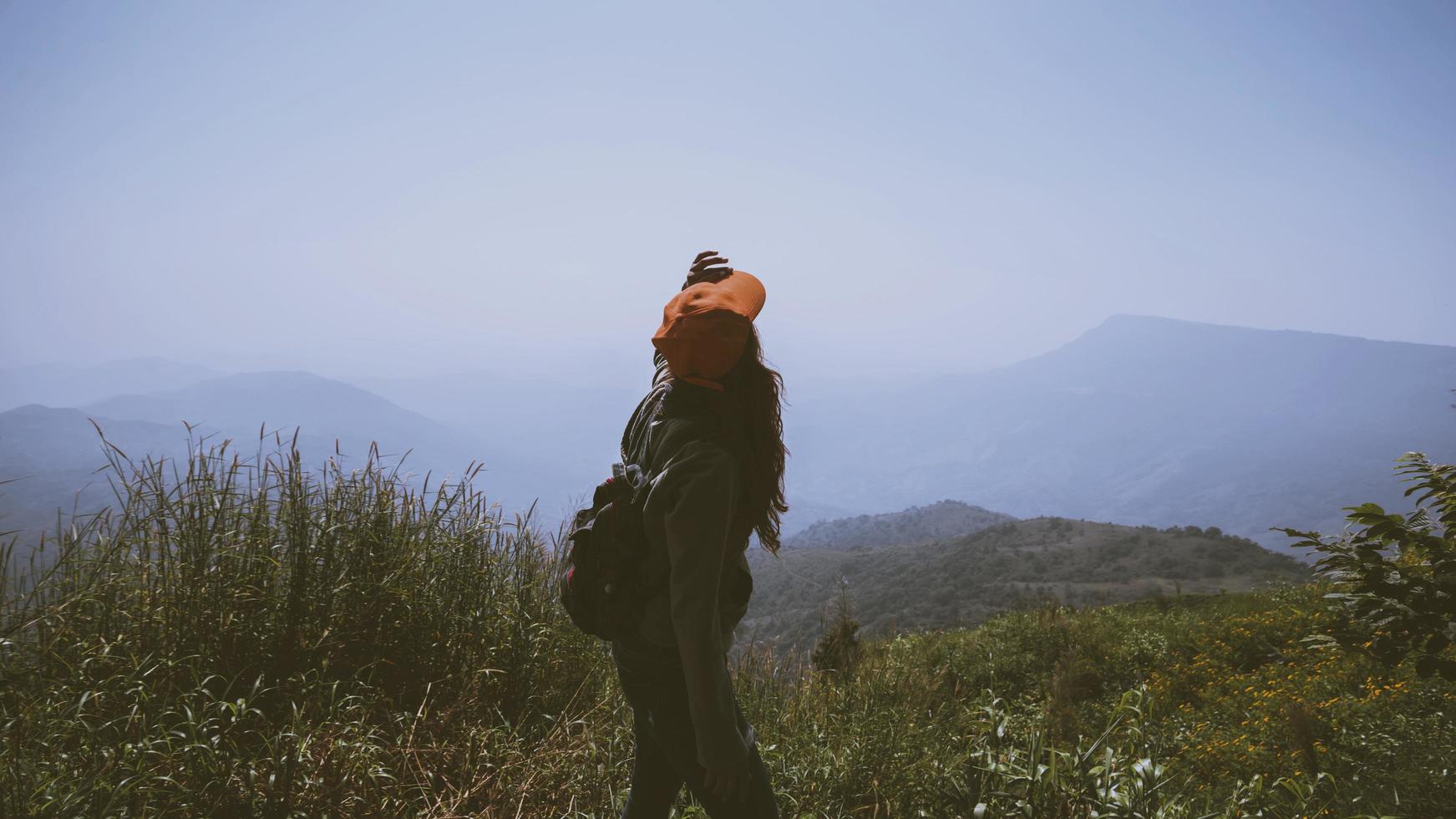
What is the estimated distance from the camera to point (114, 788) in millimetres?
2072

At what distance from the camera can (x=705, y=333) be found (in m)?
1.47

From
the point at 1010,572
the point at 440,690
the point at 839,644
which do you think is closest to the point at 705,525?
the point at 440,690

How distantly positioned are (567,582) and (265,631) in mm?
2165

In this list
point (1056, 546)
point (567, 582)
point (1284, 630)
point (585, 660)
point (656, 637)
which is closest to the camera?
point (656, 637)

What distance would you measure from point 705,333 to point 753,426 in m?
0.25

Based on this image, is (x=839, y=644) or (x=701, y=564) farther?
(x=839, y=644)

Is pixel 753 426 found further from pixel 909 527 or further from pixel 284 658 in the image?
pixel 909 527

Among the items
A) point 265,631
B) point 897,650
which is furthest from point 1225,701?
point 265,631

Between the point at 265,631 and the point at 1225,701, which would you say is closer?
the point at 265,631

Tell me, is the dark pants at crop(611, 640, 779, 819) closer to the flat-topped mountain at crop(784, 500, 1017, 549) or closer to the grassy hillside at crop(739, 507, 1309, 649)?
the grassy hillside at crop(739, 507, 1309, 649)

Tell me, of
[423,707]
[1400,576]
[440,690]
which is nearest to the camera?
[1400,576]

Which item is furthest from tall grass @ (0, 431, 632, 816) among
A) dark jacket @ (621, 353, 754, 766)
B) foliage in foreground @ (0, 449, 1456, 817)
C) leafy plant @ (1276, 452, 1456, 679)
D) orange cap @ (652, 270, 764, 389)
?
leafy plant @ (1276, 452, 1456, 679)

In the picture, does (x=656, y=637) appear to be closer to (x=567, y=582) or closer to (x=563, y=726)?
(x=567, y=582)

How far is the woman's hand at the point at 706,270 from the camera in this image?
66.9 inches
